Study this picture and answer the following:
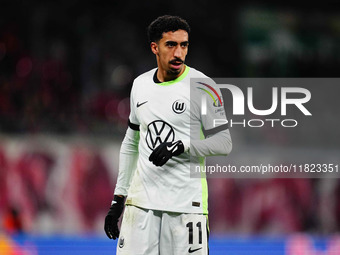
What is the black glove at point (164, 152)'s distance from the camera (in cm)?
450

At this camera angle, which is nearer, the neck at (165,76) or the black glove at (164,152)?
the black glove at (164,152)

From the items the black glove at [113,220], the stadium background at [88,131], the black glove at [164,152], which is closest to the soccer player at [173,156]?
the black glove at [164,152]

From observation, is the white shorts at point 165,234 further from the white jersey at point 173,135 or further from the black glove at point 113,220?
the black glove at point 113,220

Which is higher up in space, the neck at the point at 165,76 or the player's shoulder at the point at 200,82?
the neck at the point at 165,76

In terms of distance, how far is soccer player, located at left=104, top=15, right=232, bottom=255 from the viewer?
469 cm

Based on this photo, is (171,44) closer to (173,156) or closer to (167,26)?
(167,26)

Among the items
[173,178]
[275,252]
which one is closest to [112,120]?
[275,252]

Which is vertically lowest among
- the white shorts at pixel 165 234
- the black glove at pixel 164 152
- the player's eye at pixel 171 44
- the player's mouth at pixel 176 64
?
the white shorts at pixel 165 234

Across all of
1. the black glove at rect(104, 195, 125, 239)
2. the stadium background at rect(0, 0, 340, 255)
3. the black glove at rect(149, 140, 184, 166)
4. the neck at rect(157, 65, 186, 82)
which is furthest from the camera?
the stadium background at rect(0, 0, 340, 255)

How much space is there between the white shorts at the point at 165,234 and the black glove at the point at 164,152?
1.31 ft

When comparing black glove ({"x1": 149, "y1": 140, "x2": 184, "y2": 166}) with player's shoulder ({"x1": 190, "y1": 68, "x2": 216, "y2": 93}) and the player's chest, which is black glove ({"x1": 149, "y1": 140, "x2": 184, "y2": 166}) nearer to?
the player's chest

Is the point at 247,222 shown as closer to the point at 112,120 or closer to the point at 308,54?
the point at 112,120

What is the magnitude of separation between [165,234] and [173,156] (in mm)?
484

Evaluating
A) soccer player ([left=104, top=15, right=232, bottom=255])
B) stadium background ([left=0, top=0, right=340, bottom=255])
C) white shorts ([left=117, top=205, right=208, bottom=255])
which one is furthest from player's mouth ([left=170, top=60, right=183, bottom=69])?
stadium background ([left=0, top=0, right=340, bottom=255])
